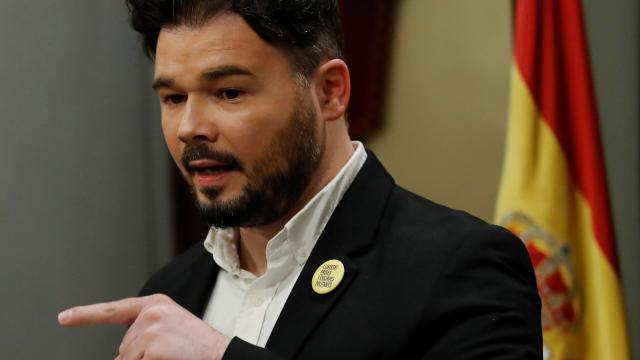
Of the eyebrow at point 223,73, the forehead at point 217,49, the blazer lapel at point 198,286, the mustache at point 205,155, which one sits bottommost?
the blazer lapel at point 198,286

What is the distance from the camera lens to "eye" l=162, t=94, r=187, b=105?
1.63 meters

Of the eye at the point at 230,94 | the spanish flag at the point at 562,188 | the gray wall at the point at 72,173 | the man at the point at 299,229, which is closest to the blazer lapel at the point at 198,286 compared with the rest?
the man at the point at 299,229

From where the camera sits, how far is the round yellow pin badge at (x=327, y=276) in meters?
1.58

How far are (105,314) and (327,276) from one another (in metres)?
0.36

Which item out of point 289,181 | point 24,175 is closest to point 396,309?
point 289,181

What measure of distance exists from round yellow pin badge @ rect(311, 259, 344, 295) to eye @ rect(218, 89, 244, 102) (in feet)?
1.02

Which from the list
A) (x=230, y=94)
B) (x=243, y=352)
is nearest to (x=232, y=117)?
(x=230, y=94)

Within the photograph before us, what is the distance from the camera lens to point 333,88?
1.72m

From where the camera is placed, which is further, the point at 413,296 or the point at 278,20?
the point at 278,20

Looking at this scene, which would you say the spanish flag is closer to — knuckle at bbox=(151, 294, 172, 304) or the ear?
the ear

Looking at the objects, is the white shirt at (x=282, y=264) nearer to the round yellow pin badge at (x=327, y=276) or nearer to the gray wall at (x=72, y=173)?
the round yellow pin badge at (x=327, y=276)

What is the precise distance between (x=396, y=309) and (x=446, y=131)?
1502 mm

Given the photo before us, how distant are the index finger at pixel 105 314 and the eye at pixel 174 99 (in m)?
0.35

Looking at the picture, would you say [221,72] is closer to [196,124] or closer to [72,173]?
[196,124]
